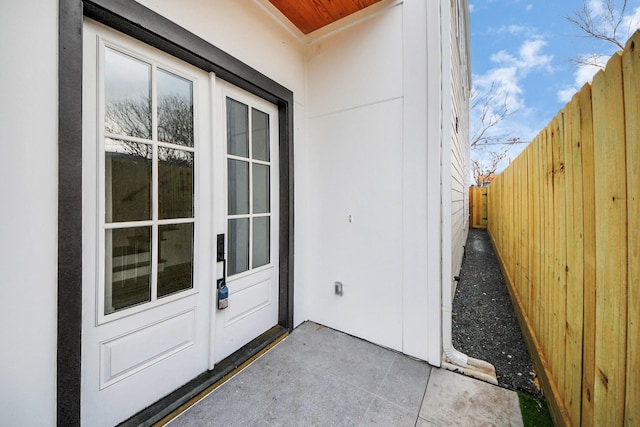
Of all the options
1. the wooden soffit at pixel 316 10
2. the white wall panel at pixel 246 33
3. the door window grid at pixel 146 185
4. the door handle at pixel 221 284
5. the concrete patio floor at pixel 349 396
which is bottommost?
the concrete patio floor at pixel 349 396

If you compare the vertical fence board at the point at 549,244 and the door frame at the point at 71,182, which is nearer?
the door frame at the point at 71,182

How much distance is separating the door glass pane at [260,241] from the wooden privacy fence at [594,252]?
2.09 meters

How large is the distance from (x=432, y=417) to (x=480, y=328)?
1469mm

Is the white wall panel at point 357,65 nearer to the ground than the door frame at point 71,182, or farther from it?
farther from it

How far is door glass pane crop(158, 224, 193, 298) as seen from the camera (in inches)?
62.9

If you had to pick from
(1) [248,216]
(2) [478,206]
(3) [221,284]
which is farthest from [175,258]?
(2) [478,206]

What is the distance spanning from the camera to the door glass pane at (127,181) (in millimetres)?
1378

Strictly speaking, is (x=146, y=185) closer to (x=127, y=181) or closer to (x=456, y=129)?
(x=127, y=181)

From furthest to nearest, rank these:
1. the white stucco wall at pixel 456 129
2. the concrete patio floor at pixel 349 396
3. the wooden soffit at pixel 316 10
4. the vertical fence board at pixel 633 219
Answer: the white stucco wall at pixel 456 129
the wooden soffit at pixel 316 10
the concrete patio floor at pixel 349 396
the vertical fence board at pixel 633 219

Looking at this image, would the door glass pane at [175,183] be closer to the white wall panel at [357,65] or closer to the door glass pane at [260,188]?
the door glass pane at [260,188]

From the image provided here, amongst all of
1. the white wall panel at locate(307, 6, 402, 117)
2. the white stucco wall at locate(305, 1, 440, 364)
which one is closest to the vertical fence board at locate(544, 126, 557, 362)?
the white stucco wall at locate(305, 1, 440, 364)

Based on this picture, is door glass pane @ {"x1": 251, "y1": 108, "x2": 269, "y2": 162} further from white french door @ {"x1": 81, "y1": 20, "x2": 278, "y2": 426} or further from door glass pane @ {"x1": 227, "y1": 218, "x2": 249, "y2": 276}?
door glass pane @ {"x1": 227, "y1": 218, "x2": 249, "y2": 276}

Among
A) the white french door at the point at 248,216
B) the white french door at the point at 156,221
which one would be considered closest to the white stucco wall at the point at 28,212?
the white french door at the point at 156,221

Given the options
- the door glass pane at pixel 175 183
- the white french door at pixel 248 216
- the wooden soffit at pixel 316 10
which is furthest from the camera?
the wooden soffit at pixel 316 10
